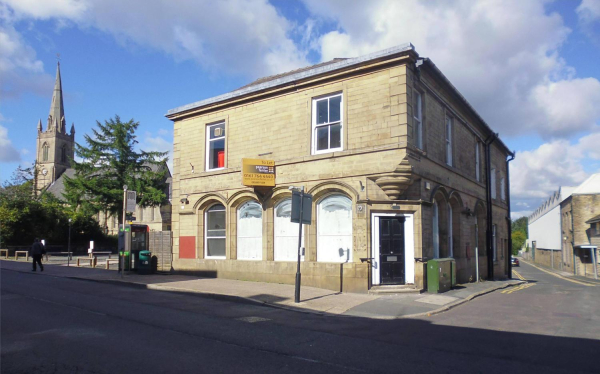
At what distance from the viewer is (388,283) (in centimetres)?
1433

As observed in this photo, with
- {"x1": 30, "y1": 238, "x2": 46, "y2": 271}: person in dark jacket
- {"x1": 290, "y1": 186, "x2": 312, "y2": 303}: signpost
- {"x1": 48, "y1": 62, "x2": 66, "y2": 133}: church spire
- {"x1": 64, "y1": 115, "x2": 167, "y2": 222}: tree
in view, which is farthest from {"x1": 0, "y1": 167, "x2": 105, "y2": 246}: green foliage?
{"x1": 48, "y1": 62, "x2": 66, "y2": 133}: church spire

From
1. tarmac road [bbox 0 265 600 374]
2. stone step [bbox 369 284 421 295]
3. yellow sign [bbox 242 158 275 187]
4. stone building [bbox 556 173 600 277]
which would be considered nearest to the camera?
tarmac road [bbox 0 265 600 374]

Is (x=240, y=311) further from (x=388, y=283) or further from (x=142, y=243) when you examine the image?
(x=142, y=243)

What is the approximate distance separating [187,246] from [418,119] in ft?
34.2

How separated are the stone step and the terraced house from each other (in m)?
0.17

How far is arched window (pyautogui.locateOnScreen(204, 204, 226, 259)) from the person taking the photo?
1823cm

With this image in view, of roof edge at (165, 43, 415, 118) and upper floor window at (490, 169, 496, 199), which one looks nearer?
roof edge at (165, 43, 415, 118)

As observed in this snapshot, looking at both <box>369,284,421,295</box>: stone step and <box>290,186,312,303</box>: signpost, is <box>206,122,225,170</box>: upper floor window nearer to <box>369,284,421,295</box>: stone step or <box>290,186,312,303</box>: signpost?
<box>290,186,312,303</box>: signpost

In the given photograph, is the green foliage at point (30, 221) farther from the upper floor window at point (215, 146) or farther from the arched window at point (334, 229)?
the arched window at point (334, 229)

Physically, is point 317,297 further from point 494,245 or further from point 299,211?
point 494,245

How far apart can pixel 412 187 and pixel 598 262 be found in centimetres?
3524

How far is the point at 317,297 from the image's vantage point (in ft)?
42.7

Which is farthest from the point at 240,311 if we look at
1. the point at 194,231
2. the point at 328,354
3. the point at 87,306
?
the point at 194,231

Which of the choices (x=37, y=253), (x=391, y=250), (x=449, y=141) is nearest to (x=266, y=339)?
(x=391, y=250)
